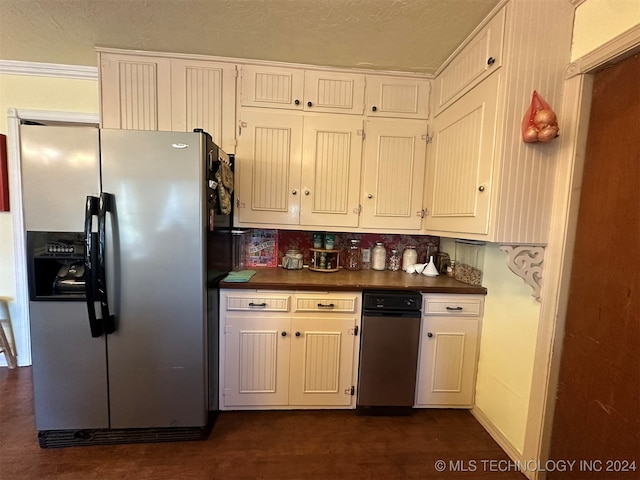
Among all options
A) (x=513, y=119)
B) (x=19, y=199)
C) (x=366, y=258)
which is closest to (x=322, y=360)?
(x=366, y=258)

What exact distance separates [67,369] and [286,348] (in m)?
1.21

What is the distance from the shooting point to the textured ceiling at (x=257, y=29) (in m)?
1.46

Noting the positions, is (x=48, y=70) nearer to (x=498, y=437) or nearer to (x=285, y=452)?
(x=285, y=452)

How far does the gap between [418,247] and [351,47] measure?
162 centimetres

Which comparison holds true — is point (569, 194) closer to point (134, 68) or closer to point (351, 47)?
point (351, 47)

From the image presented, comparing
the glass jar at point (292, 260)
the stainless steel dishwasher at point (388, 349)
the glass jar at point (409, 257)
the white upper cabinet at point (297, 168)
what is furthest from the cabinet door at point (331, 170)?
the stainless steel dishwasher at point (388, 349)

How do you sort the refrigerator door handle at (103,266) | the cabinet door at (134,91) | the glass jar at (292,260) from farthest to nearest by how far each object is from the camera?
1. the glass jar at (292,260)
2. the cabinet door at (134,91)
3. the refrigerator door handle at (103,266)

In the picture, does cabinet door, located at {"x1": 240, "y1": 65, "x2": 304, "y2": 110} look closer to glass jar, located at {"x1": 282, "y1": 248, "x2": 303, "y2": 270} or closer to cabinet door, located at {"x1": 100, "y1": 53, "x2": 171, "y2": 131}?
cabinet door, located at {"x1": 100, "y1": 53, "x2": 171, "y2": 131}

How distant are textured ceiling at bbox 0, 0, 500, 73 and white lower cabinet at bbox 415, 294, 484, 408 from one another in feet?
5.33

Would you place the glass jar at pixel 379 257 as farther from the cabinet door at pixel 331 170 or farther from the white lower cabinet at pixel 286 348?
the white lower cabinet at pixel 286 348

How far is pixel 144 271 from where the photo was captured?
1.50 metres

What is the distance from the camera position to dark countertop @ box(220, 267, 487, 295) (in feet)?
5.80

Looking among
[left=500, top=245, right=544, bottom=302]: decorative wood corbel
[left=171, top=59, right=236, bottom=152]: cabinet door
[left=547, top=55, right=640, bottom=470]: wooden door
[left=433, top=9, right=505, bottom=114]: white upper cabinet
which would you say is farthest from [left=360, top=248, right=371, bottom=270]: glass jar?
[left=171, top=59, right=236, bottom=152]: cabinet door

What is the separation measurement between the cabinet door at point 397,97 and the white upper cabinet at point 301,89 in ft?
0.28
